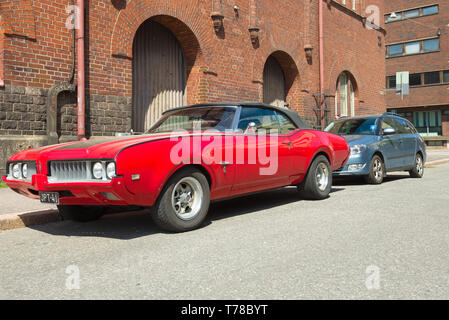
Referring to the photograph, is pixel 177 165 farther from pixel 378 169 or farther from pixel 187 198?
pixel 378 169

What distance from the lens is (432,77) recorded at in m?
39.1

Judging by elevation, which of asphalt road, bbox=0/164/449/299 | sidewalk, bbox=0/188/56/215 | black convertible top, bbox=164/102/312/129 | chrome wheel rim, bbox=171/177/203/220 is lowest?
asphalt road, bbox=0/164/449/299

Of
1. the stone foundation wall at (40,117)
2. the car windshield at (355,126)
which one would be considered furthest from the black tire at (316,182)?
the stone foundation wall at (40,117)

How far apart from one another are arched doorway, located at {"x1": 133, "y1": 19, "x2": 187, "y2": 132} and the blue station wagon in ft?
15.5

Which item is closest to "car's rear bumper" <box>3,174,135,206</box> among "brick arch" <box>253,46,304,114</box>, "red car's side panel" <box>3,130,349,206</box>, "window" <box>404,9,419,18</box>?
"red car's side panel" <box>3,130,349,206</box>

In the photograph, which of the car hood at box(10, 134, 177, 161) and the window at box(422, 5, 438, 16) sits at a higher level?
the window at box(422, 5, 438, 16)

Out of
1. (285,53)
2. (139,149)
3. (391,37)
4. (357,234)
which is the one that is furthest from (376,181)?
(391,37)

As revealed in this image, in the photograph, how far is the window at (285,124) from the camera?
6.42 m

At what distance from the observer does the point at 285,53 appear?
16.5m

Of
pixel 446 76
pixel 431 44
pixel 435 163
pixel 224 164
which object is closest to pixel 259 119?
pixel 224 164

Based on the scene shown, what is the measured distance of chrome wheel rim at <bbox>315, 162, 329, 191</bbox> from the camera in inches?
276

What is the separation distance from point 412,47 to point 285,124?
38445mm

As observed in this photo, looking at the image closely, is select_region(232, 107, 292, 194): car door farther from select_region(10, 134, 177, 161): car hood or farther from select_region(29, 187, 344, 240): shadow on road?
select_region(10, 134, 177, 161): car hood

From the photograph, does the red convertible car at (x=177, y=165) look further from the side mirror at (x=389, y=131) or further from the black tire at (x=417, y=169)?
the black tire at (x=417, y=169)
